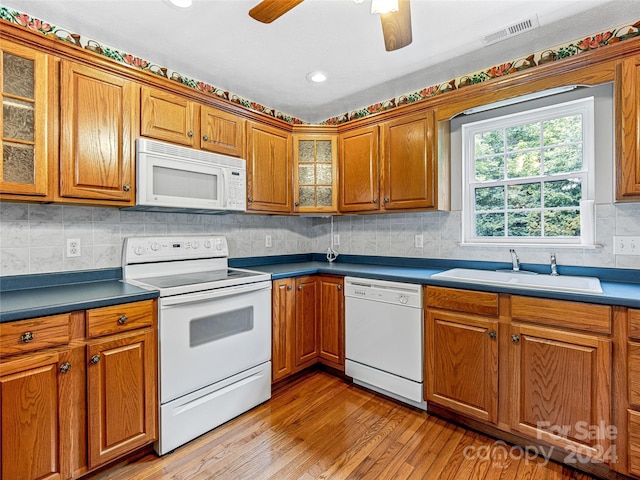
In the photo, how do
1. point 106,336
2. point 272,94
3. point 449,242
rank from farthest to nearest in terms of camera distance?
point 272,94
point 449,242
point 106,336

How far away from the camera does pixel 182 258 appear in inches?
93.4

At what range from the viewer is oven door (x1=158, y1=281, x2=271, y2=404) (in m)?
Answer: 1.78

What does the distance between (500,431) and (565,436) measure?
0.34m

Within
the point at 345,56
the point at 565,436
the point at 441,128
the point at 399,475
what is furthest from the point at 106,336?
the point at 441,128

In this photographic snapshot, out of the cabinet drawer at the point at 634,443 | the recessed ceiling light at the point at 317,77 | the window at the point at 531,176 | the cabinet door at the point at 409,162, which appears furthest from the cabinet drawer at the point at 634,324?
the recessed ceiling light at the point at 317,77

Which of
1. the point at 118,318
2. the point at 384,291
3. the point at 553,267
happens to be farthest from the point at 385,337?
the point at 118,318

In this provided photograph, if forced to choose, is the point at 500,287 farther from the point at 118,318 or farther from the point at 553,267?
the point at 118,318

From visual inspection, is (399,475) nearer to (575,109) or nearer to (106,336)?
(106,336)

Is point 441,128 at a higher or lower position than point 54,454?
higher

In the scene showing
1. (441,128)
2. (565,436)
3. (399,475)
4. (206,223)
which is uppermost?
(441,128)

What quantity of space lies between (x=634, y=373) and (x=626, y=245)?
789 millimetres

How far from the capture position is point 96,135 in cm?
179

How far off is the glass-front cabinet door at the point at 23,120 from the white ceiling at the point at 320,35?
0.38m

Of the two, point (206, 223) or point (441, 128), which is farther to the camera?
point (206, 223)
